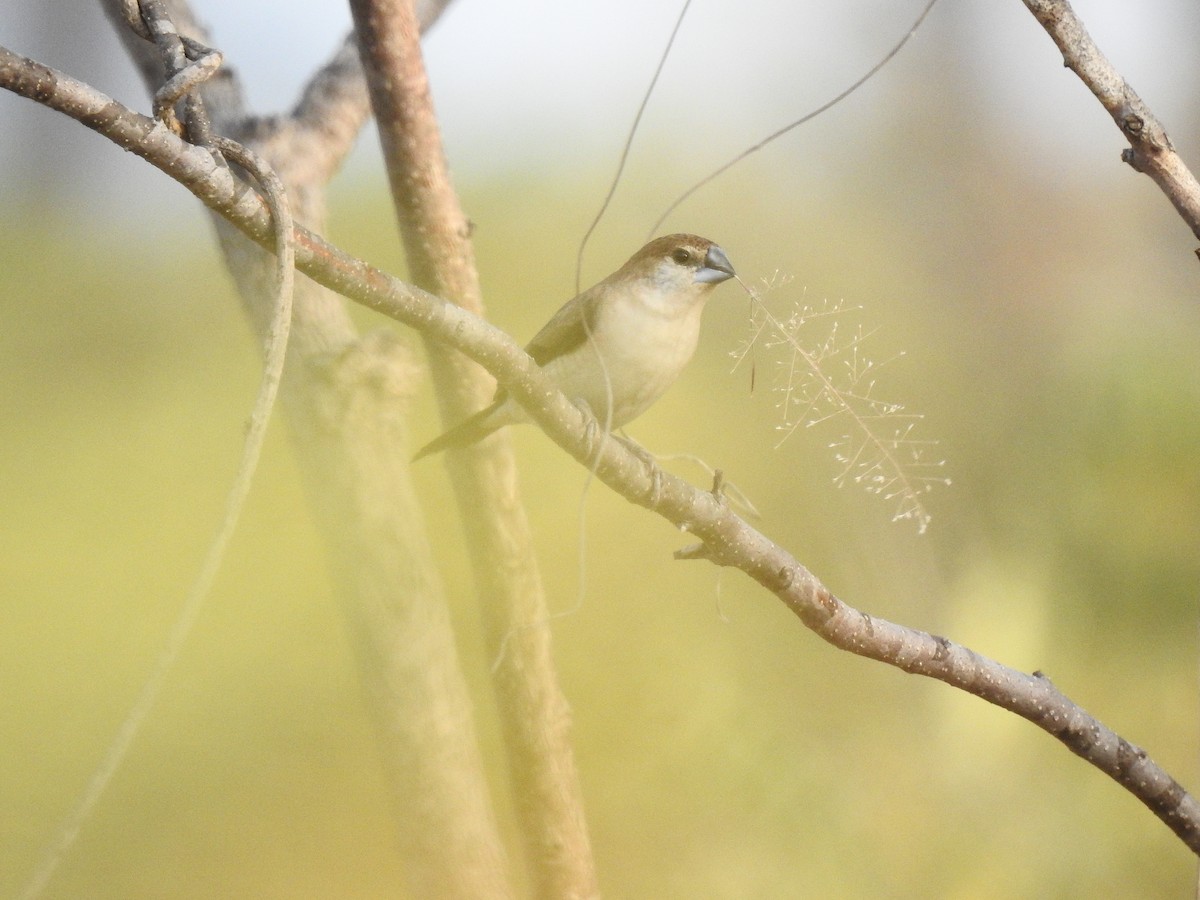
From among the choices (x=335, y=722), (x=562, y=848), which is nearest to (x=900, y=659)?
(x=562, y=848)

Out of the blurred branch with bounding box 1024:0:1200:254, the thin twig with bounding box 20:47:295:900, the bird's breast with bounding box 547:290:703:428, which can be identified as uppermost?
the blurred branch with bounding box 1024:0:1200:254

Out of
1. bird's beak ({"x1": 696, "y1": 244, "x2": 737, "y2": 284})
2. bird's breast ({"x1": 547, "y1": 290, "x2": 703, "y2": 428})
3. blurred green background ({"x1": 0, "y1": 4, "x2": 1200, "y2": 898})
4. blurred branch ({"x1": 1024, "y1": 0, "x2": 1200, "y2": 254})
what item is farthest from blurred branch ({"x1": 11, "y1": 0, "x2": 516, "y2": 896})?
blurred branch ({"x1": 1024, "y1": 0, "x2": 1200, "y2": 254})

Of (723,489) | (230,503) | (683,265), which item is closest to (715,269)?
(683,265)

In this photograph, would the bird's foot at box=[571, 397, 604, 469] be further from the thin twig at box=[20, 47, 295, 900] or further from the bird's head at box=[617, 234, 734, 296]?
the thin twig at box=[20, 47, 295, 900]

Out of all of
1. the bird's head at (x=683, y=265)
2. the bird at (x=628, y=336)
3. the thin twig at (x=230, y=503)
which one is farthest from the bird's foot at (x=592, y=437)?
the thin twig at (x=230, y=503)

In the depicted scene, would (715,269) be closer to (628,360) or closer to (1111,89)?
(628,360)

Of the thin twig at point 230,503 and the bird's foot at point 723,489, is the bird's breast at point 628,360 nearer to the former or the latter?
the bird's foot at point 723,489
